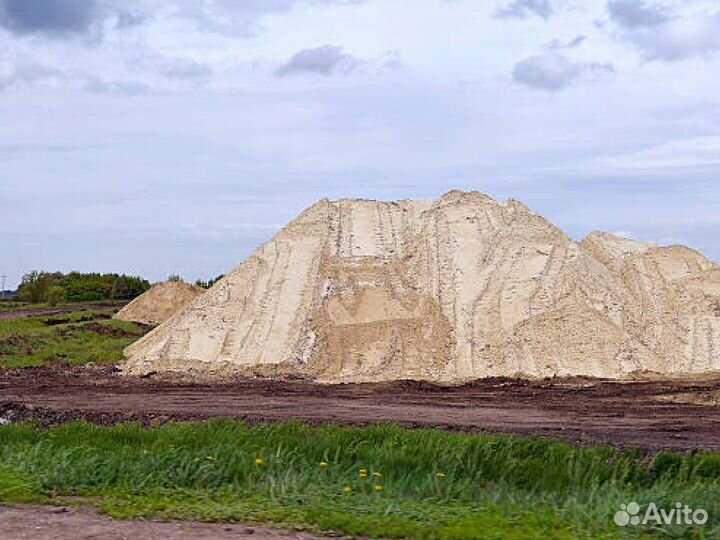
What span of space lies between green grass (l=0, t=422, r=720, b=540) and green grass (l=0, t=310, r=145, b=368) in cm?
1696

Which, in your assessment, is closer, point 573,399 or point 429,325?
point 573,399

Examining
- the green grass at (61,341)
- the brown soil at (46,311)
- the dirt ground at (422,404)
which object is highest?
the brown soil at (46,311)

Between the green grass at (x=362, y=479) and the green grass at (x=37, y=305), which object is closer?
the green grass at (x=362, y=479)

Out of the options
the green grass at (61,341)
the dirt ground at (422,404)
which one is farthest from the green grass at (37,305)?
the dirt ground at (422,404)

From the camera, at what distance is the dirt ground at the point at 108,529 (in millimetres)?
7984

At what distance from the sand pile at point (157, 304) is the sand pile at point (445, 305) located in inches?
506

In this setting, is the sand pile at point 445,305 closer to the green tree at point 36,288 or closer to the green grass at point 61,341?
the green grass at point 61,341

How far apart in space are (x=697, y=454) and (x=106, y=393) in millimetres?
13830

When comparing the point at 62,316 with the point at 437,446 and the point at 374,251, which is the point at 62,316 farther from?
the point at 437,446

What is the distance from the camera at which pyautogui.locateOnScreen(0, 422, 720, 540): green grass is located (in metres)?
8.48

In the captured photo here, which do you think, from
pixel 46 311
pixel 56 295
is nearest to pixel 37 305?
pixel 56 295

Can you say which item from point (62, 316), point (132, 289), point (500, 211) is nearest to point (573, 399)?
point (500, 211)

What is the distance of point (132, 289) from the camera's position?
67.1m

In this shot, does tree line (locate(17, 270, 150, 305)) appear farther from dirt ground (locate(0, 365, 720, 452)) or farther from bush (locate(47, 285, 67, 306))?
dirt ground (locate(0, 365, 720, 452))
